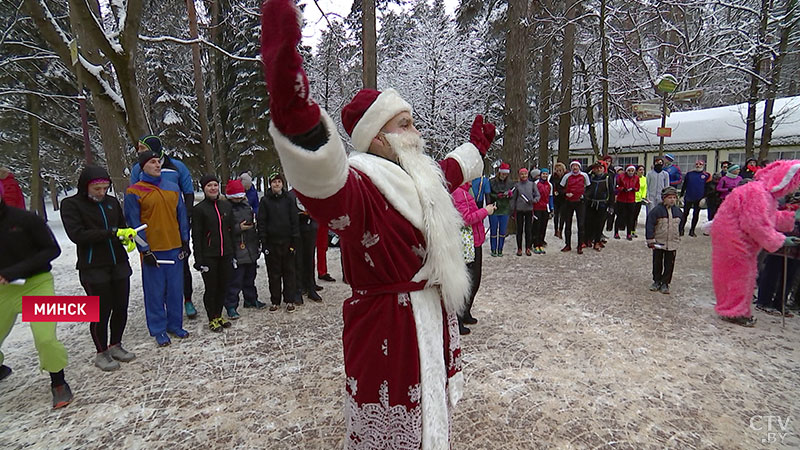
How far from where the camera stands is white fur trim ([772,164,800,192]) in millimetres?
4250

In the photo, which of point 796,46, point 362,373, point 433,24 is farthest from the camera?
point 433,24

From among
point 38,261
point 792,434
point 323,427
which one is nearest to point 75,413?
point 38,261

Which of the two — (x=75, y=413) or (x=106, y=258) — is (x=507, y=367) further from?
(x=106, y=258)

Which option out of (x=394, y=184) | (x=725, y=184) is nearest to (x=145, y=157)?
(x=394, y=184)

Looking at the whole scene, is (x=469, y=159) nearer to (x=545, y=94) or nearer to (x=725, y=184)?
(x=725, y=184)

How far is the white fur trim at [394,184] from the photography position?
1.45m

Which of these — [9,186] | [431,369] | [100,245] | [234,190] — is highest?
[9,186]

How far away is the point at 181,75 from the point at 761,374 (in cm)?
2474

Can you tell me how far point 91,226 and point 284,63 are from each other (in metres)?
3.95

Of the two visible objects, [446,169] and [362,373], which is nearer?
[362,373]

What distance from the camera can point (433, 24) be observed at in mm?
18547

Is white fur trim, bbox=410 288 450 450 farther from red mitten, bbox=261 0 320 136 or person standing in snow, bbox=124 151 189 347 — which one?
person standing in snow, bbox=124 151 189 347

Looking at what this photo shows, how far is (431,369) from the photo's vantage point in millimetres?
1638

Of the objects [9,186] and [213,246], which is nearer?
[213,246]
